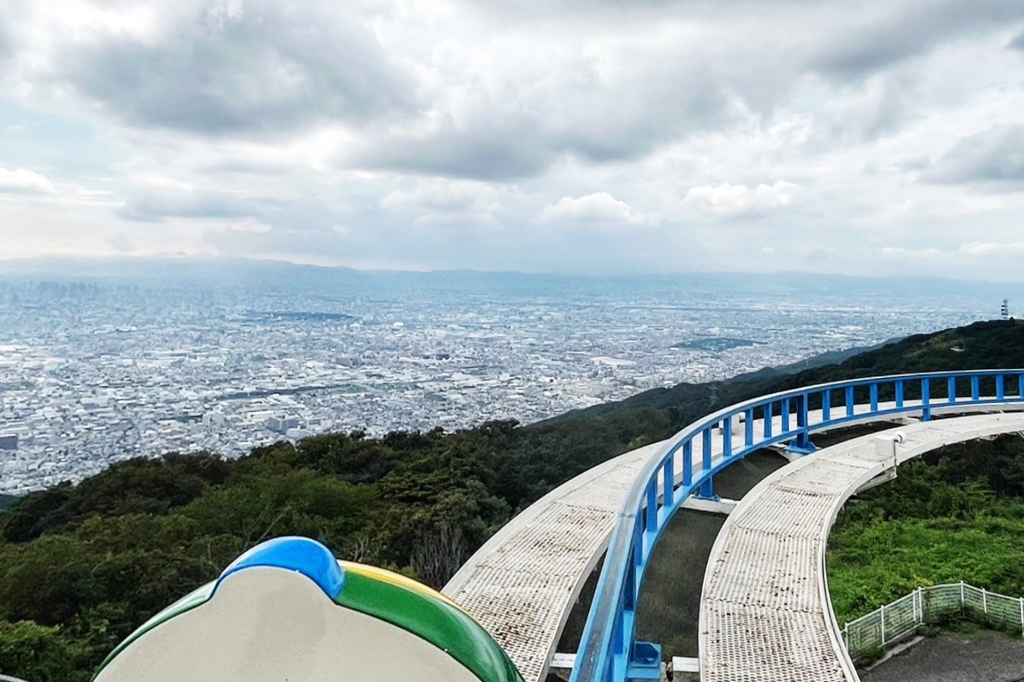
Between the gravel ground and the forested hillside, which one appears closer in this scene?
the gravel ground

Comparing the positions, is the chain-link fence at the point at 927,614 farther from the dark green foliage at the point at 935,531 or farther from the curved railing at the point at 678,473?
the curved railing at the point at 678,473

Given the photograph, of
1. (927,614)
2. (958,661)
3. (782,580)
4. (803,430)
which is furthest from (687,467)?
(803,430)

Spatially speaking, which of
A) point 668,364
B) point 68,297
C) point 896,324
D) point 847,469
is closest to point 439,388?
point 668,364

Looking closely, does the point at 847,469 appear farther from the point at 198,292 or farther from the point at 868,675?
the point at 198,292

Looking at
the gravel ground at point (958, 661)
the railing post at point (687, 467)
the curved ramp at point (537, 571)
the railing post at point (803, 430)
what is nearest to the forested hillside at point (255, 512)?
the curved ramp at point (537, 571)

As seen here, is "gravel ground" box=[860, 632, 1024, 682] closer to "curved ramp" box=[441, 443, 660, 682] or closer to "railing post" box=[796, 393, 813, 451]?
"curved ramp" box=[441, 443, 660, 682]

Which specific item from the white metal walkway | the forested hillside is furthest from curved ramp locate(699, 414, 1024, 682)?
the forested hillside
